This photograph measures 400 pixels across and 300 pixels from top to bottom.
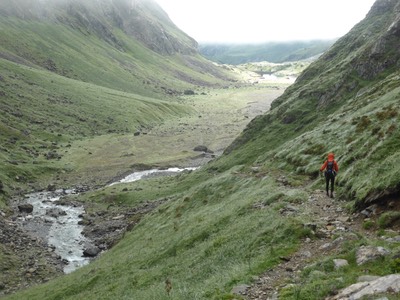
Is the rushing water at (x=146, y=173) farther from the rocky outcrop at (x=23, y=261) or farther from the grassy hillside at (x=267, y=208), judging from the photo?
the rocky outcrop at (x=23, y=261)

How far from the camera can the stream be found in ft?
195

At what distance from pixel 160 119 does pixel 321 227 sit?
6967 inches

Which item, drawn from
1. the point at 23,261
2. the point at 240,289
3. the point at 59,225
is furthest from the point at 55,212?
the point at 240,289

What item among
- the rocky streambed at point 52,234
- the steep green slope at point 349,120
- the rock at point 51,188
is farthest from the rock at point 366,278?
the rock at point 51,188

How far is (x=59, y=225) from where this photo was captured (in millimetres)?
71188

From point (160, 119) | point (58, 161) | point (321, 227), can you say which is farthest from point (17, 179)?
point (160, 119)

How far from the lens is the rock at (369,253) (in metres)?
18.3

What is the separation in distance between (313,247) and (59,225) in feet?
192

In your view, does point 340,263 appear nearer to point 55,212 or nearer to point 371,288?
point 371,288

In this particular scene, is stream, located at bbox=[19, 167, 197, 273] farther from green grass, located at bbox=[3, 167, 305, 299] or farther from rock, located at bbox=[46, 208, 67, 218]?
green grass, located at bbox=[3, 167, 305, 299]

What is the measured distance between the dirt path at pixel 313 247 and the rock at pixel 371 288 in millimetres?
3749

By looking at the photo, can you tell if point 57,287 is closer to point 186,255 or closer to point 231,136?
point 186,255

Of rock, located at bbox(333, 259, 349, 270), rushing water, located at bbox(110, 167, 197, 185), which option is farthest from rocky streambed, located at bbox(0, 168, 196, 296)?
rock, located at bbox(333, 259, 349, 270)

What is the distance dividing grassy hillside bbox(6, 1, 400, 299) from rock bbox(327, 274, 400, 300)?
928 millimetres
